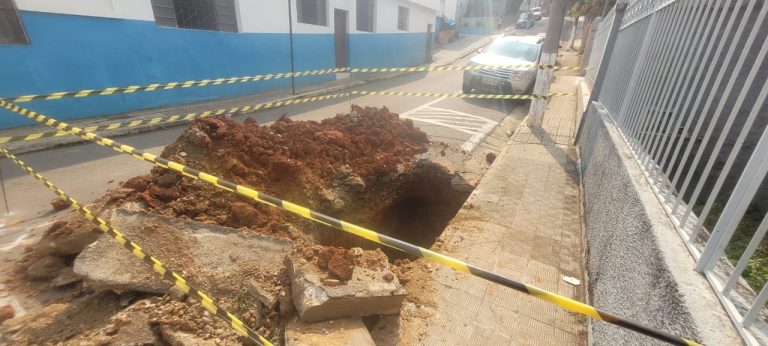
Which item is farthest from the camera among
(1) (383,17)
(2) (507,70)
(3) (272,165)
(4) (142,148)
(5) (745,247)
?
(1) (383,17)

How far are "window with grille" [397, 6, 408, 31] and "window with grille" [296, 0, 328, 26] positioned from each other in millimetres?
7572

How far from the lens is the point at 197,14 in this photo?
958 cm

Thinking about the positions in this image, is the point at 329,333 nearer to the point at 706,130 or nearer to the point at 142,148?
the point at 706,130

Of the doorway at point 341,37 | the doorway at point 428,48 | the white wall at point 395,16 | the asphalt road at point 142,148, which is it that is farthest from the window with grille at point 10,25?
the doorway at point 428,48

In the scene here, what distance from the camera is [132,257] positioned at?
106 inches

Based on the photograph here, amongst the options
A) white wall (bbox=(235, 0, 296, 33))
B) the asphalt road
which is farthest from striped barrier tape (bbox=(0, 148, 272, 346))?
white wall (bbox=(235, 0, 296, 33))

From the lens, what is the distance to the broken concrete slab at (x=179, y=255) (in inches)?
102

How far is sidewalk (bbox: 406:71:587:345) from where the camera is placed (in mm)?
2727

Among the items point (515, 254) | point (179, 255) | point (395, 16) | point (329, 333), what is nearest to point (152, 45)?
point (179, 255)

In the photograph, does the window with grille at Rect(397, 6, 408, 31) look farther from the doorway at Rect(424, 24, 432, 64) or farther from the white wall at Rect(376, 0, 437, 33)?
the doorway at Rect(424, 24, 432, 64)

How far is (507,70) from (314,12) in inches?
328

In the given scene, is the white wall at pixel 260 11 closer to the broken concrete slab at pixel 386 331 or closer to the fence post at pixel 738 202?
the broken concrete slab at pixel 386 331

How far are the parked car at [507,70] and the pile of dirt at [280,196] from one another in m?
5.27

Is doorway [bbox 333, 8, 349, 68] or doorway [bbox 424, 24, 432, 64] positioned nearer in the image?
doorway [bbox 333, 8, 349, 68]
